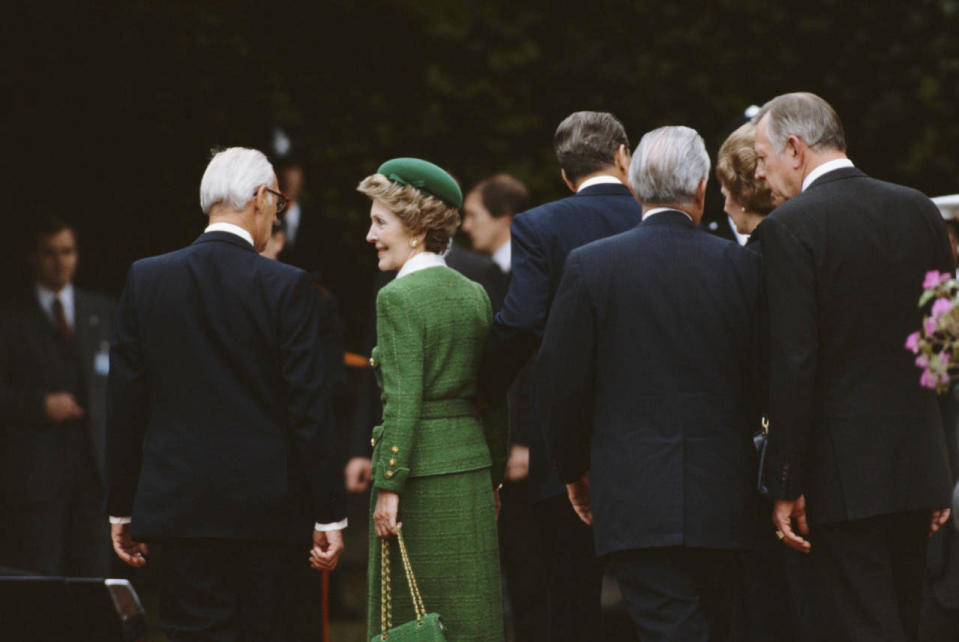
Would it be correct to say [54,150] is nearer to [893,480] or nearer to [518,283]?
[518,283]

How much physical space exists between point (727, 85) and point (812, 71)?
2.03ft

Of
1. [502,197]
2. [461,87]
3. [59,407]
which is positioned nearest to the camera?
[502,197]

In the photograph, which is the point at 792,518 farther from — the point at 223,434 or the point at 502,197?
the point at 502,197

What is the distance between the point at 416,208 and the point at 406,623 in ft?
4.31

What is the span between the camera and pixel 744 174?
5211 mm

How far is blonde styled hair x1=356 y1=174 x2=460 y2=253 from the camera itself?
4898 mm

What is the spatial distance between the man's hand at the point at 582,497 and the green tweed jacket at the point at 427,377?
37 centimetres

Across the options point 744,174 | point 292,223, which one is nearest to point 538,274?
point 744,174

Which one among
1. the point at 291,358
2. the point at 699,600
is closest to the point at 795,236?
the point at 699,600

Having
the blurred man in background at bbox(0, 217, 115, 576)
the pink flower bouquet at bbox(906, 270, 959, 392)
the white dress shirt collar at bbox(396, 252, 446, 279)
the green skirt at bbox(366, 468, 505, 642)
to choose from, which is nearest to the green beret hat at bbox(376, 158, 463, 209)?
the white dress shirt collar at bbox(396, 252, 446, 279)

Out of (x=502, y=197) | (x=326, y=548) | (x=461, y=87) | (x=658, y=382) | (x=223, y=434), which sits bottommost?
(x=326, y=548)

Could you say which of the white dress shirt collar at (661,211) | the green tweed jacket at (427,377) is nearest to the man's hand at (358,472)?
the green tweed jacket at (427,377)

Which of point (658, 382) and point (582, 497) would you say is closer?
point (658, 382)

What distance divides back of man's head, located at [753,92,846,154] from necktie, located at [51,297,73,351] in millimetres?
4423
